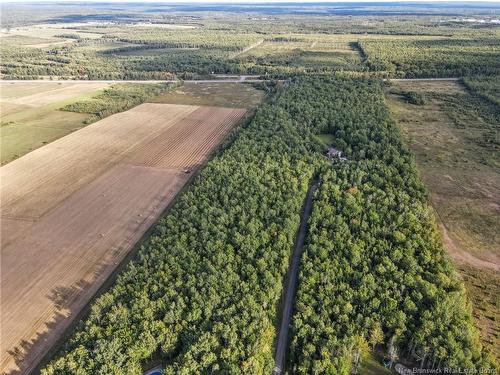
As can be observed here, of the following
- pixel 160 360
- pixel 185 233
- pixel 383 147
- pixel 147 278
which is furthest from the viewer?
pixel 383 147

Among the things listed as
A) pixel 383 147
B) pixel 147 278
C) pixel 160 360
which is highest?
pixel 383 147

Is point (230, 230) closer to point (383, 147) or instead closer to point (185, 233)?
point (185, 233)

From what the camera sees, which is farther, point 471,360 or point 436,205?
point 436,205

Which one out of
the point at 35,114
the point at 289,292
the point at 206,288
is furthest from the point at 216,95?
the point at 206,288

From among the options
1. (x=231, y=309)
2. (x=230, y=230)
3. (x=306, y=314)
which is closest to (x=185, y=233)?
(x=230, y=230)

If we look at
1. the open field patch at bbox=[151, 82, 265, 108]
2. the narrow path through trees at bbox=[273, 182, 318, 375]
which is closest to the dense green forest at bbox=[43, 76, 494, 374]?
the narrow path through trees at bbox=[273, 182, 318, 375]

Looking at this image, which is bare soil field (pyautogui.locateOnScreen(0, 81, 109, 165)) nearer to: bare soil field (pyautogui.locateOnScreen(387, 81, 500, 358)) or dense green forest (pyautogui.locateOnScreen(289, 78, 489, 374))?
dense green forest (pyautogui.locateOnScreen(289, 78, 489, 374))

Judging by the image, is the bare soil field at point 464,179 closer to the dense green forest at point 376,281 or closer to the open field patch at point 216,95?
the dense green forest at point 376,281

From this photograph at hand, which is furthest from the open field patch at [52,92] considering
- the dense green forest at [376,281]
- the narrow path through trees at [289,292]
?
the dense green forest at [376,281]
